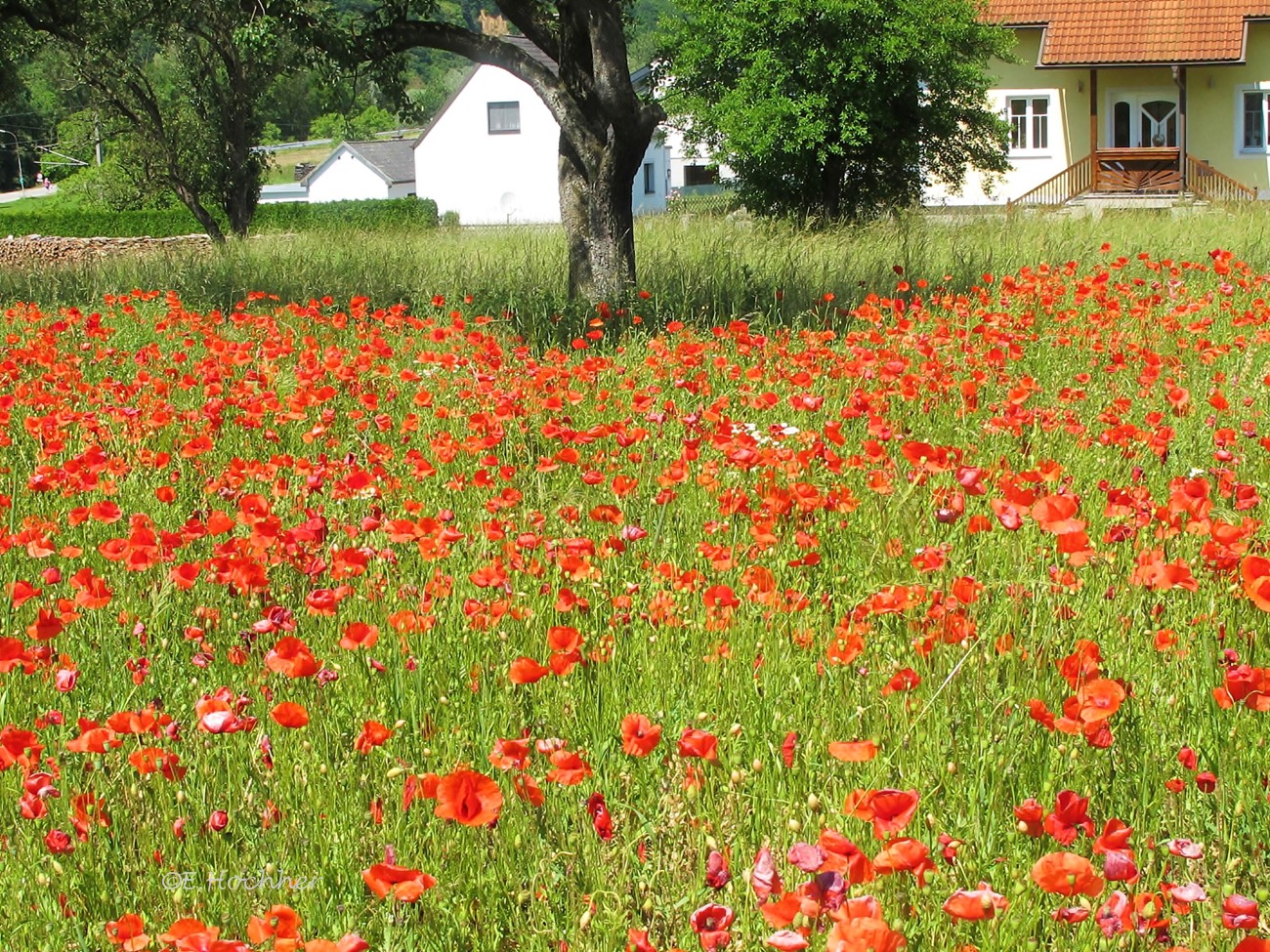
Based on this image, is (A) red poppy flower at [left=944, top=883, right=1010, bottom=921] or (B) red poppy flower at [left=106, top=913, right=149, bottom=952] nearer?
(A) red poppy flower at [left=944, top=883, right=1010, bottom=921]

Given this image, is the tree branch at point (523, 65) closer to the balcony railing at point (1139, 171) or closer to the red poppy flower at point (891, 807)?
the red poppy flower at point (891, 807)

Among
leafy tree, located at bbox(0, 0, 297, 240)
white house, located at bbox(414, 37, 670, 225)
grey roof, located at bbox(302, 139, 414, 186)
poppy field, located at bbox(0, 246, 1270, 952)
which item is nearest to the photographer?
poppy field, located at bbox(0, 246, 1270, 952)

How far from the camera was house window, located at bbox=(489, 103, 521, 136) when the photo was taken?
49.6 meters

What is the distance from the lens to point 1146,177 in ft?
108

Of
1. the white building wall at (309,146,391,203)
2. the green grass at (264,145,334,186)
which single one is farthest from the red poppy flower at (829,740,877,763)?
the green grass at (264,145,334,186)

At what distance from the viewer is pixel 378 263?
1180 cm

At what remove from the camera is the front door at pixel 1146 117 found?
35.0 m

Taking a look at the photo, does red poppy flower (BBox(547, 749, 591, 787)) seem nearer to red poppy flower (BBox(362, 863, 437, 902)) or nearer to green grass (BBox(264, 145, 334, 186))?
red poppy flower (BBox(362, 863, 437, 902))

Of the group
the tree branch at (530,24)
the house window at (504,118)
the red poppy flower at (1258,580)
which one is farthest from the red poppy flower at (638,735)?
the house window at (504,118)

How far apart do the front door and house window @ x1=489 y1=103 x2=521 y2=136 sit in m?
21.7

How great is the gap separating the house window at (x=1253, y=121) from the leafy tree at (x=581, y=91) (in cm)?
2878

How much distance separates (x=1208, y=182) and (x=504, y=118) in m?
25.0

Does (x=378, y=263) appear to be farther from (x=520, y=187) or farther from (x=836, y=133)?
(x=520, y=187)

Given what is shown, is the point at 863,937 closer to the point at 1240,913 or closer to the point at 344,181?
the point at 1240,913
